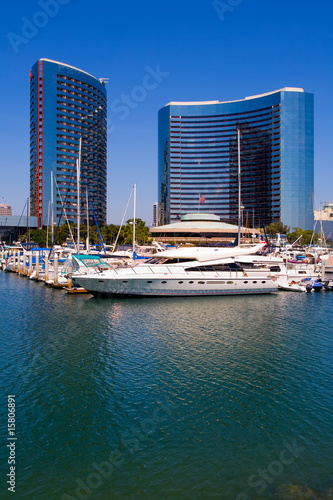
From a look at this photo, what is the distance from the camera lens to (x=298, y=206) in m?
173

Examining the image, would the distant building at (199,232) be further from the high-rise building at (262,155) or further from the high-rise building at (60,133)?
the high-rise building at (60,133)

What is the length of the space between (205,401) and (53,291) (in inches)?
1375

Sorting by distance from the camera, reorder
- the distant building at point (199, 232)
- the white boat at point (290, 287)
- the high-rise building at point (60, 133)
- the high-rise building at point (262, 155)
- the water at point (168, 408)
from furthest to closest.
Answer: the high-rise building at point (262, 155) → the high-rise building at point (60, 133) → the distant building at point (199, 232) → the white boat at point (290, 287) → the water at point (168, 408)

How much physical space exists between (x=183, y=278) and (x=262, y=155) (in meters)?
155

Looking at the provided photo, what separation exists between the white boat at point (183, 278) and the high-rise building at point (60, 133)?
119200mm

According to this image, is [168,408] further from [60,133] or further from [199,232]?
[60,133]

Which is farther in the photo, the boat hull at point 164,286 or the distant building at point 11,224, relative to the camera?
the distant building at point 11,224

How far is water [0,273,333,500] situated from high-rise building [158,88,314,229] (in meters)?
142

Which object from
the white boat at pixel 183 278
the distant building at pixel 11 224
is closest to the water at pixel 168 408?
the white boat at pixel 183 278

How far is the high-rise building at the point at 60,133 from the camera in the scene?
161625 millimetres

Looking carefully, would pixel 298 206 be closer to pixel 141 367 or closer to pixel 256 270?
pixel 256 270

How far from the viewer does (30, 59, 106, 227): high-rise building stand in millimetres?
161625

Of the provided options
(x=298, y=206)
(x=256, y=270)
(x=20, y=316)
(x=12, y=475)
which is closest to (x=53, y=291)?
(x=20, y=316)

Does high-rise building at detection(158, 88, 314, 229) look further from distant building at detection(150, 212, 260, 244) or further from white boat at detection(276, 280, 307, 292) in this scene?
white boat at detection(276, 280, 307, 292)
